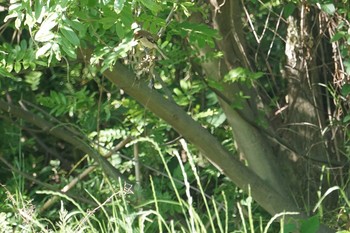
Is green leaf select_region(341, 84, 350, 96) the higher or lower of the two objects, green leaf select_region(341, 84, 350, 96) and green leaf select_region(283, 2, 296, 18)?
the lower

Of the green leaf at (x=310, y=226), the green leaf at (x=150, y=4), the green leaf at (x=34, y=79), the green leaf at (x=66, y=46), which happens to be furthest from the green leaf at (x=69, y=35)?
the green leaf at (x=34, y=79)

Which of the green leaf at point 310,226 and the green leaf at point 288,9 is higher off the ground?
the green leaf at point 288,9

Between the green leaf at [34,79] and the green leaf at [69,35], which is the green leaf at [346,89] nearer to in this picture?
the green leaf at [69,35]

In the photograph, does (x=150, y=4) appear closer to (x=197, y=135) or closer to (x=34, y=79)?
(x=197, y=135)

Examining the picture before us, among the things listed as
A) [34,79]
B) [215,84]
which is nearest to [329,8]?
[215,84]

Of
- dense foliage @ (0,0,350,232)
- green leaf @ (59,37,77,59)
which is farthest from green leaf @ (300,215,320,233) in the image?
green leaf @ (59,37,77,59)

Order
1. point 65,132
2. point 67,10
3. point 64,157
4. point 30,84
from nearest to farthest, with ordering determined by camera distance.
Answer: point 67,10 → point 65,132 → point 30,84 → point 64,157

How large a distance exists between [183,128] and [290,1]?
91 cm

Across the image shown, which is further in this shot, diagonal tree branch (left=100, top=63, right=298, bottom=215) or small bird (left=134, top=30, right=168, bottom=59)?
diagonal tree branch (left=100, top=63, right=298, bottom=215)

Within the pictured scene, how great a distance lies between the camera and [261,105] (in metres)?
5.29

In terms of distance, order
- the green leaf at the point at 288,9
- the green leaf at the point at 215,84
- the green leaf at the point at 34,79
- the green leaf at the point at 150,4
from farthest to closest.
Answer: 1. the green leaf at the point at 34,79
2. the green leaf at the point at 215,84
3. the green leaf at the point at 288,9
4. the green leaf at the point at 150,4

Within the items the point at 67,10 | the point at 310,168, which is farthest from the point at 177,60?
the point at 67,10

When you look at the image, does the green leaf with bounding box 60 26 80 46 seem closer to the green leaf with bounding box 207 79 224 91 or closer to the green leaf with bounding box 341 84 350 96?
the green leaf with bounding box 207 79 224 91

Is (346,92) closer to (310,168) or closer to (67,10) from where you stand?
(310,168)
